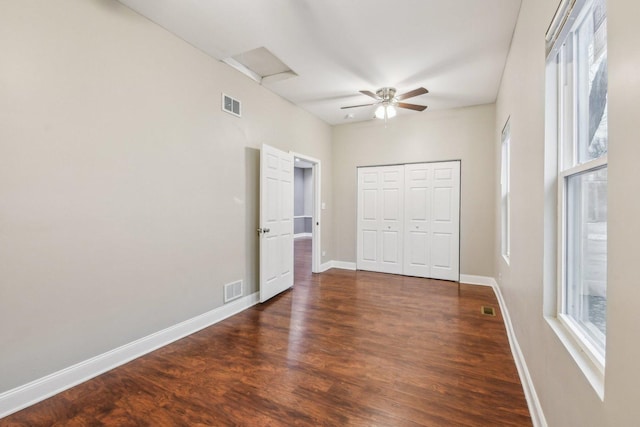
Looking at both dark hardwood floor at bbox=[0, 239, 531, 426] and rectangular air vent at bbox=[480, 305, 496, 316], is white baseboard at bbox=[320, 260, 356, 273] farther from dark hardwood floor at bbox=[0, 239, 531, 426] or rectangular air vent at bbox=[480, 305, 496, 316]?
rectangular air vent at bbox=[480, 305, 496, 316]

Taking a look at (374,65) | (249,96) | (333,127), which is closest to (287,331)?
(249,96)

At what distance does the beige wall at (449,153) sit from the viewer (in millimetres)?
4793

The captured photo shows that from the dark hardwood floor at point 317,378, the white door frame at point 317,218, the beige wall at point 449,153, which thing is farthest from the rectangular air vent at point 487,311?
the white door frame at point 317,218

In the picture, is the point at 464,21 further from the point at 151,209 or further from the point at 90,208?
the point at 90,208

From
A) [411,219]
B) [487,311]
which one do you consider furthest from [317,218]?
[487,311]

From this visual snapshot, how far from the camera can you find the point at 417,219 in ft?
17.4

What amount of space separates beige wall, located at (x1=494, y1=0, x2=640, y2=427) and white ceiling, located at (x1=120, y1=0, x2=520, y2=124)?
23.2 inches

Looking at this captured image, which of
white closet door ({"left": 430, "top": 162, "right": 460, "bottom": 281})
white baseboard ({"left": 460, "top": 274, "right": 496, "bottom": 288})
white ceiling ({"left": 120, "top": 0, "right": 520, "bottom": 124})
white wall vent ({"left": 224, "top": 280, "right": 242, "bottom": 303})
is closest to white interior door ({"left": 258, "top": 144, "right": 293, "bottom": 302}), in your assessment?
white wall vent ({"left": 224, "top": 280, "right": 242, "bottom": 303})

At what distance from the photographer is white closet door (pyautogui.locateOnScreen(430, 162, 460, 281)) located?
500 centimetres

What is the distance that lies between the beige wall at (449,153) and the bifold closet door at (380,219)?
156 mm

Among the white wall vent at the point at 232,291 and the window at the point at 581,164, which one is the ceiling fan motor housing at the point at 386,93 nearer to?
the window at the point at 581,164

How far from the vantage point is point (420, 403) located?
6.32 ft

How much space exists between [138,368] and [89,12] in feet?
9.18

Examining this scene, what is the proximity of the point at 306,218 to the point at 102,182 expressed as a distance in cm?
978
